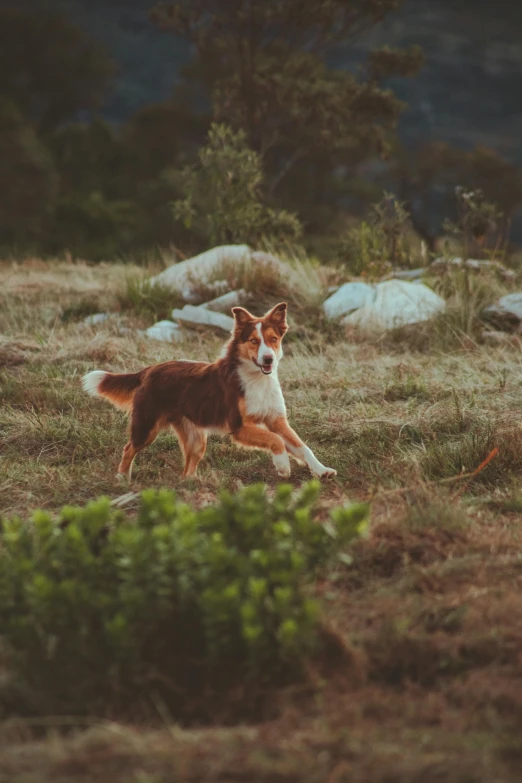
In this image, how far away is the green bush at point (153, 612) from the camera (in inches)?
109

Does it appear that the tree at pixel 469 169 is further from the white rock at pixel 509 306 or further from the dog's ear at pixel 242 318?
the dog's ear at pixel 242 318

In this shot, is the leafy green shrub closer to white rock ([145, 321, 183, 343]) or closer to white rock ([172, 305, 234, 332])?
white rock ([172, 305, 234, 332])

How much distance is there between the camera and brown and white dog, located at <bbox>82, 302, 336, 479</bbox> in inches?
202

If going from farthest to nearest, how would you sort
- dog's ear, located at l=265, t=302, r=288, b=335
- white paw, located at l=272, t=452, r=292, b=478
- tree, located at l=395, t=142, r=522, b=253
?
1. tree, located at l=395, t=142, r=522, b=253
2. dog's ear, located at l=265, t=302, r=288, b=335
3. white paw, located at l=272, t=452, r=292, b=478

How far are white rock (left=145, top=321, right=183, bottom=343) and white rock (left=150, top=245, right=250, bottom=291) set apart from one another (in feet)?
3.89

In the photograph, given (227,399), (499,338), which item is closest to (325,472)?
(227,399)

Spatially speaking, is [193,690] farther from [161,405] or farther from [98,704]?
[161,405]

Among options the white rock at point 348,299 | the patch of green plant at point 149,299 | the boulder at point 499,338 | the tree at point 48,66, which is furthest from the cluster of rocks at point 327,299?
the tree at point 48,66

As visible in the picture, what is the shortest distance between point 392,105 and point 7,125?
11.9m

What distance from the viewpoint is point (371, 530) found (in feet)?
12.6

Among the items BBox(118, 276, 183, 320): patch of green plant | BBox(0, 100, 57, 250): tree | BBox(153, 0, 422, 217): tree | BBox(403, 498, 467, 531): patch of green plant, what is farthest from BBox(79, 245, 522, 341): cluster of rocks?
BBox(0, 100, 57, 250): tree

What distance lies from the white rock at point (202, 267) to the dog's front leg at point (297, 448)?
5716 millimetres

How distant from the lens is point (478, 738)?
96.4 inches

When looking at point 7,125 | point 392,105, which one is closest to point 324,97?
point 392,105
